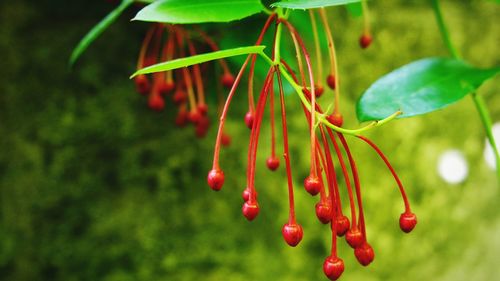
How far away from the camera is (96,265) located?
0.86 metres

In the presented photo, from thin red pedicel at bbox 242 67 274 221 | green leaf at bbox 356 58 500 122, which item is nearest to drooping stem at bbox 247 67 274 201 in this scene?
thin red pedicel at bbox 242 67 274 221

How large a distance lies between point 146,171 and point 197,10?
47 cm

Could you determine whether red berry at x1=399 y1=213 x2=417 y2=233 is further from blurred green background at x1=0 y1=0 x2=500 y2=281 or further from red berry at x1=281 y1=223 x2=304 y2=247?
blurred green background at x1=0 y1=0 x2=500 y2=281

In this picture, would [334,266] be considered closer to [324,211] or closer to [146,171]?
[324,211]

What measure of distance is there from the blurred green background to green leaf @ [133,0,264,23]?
198mm

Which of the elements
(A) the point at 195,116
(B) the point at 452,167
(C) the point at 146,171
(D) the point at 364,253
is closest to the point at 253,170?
(D) the point at 364,253

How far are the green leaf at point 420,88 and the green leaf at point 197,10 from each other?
153 millimetres

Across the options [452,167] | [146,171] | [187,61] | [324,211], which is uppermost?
[187,61]

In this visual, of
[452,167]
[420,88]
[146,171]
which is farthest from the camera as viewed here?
[452,167]

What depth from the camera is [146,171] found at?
883 millimetres

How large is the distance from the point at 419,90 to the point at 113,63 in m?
A: 0.54

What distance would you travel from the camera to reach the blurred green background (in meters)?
0.82

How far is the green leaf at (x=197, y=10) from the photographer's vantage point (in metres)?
0.44

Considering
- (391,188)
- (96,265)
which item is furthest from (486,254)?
(96,265)
